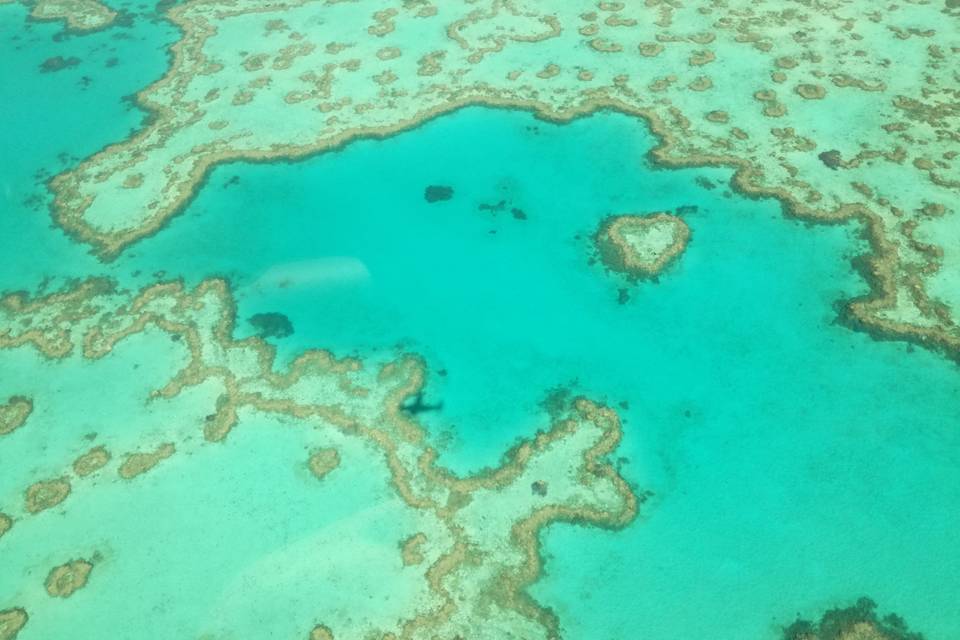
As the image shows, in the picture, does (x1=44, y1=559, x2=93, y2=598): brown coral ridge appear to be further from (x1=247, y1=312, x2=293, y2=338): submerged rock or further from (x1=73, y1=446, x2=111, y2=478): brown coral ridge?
(x1=247, y1=312, x2=293, y2=338): submerged rock

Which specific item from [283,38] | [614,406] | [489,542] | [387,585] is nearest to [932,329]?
[614,406]

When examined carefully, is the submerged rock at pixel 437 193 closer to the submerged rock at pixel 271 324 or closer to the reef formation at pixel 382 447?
the submerged rock at pixel 271 324

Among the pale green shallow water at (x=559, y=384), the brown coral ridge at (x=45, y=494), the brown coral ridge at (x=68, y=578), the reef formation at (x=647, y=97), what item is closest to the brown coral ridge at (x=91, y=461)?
the brown coral ridge at (x=45, y=494)

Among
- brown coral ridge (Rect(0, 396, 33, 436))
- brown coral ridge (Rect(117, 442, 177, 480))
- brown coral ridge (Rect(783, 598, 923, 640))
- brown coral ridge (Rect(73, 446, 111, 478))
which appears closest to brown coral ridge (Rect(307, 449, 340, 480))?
brown coral ridge (Rect(117, 442, 177, 480))

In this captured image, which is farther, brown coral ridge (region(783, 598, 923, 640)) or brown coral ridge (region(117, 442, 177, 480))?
brown coral ridge (region(117, 442, 177, 480))

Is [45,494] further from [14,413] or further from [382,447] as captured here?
[382,447]
